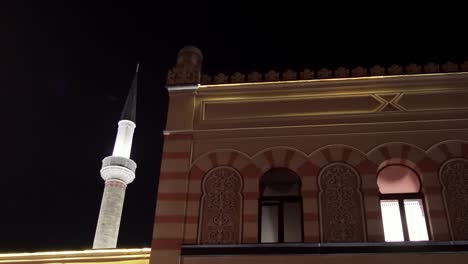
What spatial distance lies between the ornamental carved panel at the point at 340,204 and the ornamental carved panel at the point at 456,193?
4.33 ft

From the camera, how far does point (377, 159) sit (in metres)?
8.21

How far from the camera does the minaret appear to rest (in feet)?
73.0

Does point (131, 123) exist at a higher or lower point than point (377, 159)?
higher

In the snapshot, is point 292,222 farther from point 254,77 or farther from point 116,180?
point 116,180

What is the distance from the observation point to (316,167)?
8.27m

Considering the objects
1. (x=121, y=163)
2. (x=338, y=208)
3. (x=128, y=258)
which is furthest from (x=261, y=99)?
(x=121, y=163)

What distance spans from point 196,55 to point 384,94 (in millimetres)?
3666

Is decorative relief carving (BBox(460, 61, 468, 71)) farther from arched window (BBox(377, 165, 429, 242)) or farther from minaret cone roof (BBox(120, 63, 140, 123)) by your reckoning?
minaret cone roof (BBox(120, 63, 140, 123))

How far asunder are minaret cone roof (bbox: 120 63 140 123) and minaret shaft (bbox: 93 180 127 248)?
5.05m

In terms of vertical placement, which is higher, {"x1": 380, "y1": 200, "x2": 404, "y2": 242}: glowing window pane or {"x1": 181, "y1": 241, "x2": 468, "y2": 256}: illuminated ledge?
{"x1": 380, "y1": 200, "x2": 404, "y2": 242}: glowing window pane

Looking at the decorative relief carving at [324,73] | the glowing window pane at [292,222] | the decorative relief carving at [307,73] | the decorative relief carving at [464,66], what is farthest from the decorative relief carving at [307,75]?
the decorative relief carving at [464,66]

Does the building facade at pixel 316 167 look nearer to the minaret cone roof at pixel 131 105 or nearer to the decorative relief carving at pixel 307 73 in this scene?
the decorative relief carving at pixel 307 73

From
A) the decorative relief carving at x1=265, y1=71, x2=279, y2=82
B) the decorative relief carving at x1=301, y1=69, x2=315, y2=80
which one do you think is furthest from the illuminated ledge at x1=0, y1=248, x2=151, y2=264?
the decorative relief carving at x1=301, y1=69, x2=315, y2=80

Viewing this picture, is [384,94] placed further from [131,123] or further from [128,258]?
[131,123]
